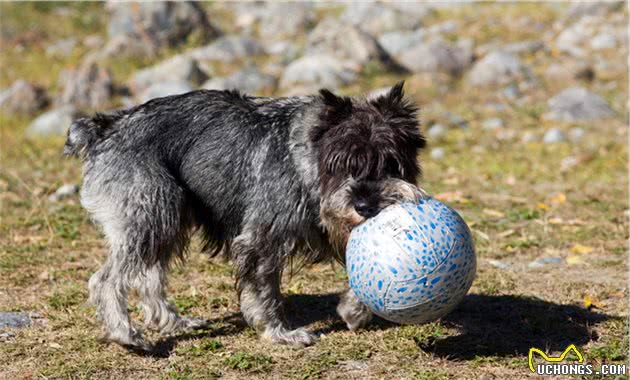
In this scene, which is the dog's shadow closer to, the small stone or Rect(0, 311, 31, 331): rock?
the small stone

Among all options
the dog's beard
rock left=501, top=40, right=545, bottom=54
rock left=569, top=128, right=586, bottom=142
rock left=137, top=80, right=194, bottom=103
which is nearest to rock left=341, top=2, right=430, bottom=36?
rock left=501, top=40, right=545, bottom=54

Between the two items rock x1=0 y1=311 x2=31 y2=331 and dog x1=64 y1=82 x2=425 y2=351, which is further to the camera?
rock x1=0 y1=311 x2=31 y2=331

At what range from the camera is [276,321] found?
21.3 ft

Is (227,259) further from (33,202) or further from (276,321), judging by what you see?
(33,202)

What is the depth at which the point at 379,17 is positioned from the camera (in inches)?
841

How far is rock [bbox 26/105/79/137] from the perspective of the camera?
14.7 metres

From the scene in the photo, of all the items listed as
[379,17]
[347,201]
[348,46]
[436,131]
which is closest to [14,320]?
[347,201]

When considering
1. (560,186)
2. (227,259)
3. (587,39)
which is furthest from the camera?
(587,39)

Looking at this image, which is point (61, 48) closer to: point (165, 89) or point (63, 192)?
point (165, 89)

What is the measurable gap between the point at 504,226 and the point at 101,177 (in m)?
5.06

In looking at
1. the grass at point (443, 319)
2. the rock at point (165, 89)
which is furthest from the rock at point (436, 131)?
the rock at point (165, 89)

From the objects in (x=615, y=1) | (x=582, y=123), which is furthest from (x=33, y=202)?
(x=615, y=1)

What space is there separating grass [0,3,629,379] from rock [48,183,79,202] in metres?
0.16

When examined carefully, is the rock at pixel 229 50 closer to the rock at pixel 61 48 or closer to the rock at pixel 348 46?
the rock at pixel 348 46
